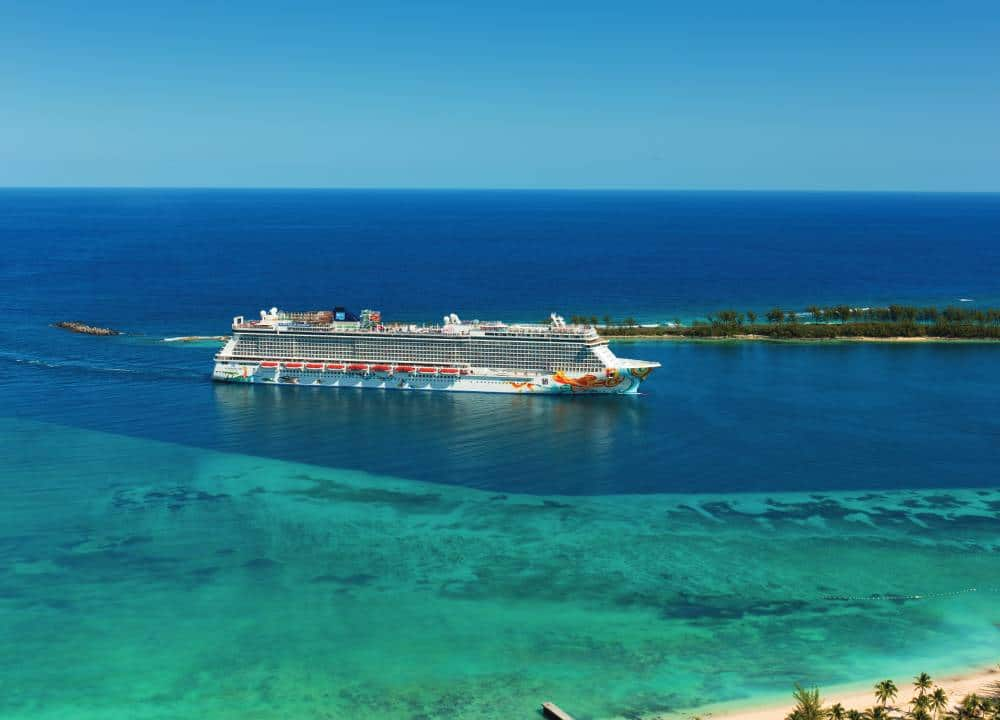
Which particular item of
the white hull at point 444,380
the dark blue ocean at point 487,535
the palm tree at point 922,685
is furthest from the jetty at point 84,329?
the palm tree at point 922,685

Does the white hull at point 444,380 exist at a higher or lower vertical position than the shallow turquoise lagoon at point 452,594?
higher

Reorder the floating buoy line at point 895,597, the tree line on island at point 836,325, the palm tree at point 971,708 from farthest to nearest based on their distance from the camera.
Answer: the tree line on island at point 836,325 → the floating buoy line at point 895,597 → the palm tree at point 971,708

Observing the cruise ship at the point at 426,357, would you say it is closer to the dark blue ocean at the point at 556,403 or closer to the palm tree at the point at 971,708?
the dark blue ocean at the point at 556,403

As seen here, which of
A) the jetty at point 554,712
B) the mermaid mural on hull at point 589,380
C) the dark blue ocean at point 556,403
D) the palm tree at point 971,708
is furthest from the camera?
the mermaid mural on hull at point 589,380

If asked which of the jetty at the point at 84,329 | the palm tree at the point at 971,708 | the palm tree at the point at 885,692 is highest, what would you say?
the jetty at the point at 84,329

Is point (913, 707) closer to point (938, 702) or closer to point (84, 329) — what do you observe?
point (938, 702)

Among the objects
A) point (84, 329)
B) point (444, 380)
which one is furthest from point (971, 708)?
point (84, 329)

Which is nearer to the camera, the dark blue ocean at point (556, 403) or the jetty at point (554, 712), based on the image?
the jetty at point (554, 712)

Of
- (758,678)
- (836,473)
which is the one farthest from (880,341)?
(758,678)
